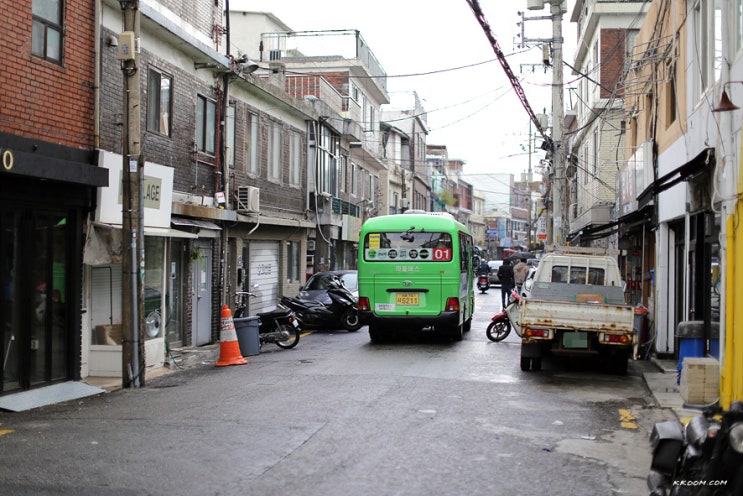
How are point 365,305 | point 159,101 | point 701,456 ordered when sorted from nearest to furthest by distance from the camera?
point 701,456 → point 159,101 → point 365,305

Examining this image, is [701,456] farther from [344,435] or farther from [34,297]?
[34,297]

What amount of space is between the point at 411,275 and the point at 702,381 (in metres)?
8.51

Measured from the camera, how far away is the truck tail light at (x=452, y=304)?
17.0 meters

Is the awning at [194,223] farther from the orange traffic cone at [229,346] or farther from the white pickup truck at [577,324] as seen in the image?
the white pickup truck at [577,324]

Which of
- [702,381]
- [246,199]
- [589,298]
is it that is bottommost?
[702,381]

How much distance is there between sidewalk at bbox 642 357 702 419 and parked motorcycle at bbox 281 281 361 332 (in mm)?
8331

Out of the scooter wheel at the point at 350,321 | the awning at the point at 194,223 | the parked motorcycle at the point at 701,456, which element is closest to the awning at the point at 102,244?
the awning at the point at 194,223

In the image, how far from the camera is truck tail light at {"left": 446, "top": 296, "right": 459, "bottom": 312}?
1700cm

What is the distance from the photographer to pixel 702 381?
9.35 metres

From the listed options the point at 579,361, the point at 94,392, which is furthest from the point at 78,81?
the point at 579,361

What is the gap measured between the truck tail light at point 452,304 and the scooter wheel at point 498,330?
52.3 inches

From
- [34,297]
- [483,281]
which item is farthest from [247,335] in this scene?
[483,281]

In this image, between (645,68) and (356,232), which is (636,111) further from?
(356,232)

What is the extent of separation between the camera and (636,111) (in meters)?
19.2
